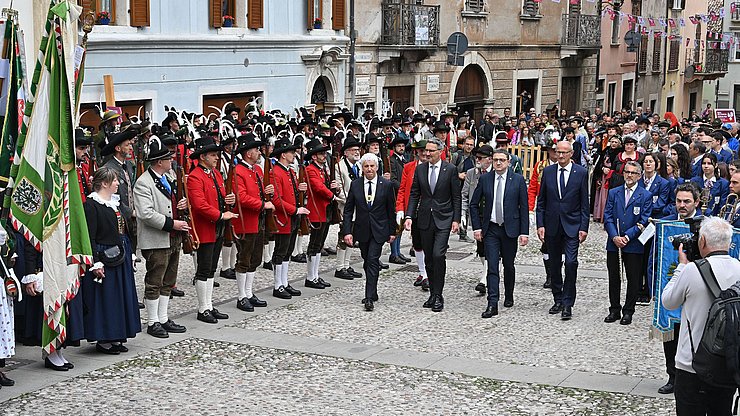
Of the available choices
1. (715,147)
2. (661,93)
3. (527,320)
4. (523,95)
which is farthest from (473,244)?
(661,93)

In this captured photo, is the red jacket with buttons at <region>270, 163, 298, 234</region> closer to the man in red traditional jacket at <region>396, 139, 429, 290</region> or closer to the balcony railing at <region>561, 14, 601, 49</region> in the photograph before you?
the man in red traditional jacket at <region>396, 139, 429, 290</region>

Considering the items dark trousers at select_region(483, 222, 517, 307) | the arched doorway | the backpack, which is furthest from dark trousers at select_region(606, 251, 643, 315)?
the arched doorway

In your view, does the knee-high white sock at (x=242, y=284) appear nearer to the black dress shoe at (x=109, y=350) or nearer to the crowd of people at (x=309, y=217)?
Result: the crowd of people at (x=309, y=217)

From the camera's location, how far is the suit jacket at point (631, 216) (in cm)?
1073

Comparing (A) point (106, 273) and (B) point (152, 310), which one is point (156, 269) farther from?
(A) point (106, 273)

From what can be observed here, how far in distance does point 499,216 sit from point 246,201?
8.85 ft

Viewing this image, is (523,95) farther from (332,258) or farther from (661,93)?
(332,258)

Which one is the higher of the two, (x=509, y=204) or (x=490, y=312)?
(x=509, y=204)

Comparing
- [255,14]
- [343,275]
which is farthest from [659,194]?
[255,14]

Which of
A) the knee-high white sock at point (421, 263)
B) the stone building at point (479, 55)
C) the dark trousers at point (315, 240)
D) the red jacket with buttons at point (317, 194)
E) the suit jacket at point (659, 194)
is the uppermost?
the stone building at point (479, 55)

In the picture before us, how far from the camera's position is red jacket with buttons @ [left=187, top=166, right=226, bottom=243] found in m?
10.5

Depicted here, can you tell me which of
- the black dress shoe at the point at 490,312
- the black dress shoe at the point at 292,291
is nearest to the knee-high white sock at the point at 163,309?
the black dress shoe at the point at 292,291

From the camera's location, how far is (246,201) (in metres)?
11.4

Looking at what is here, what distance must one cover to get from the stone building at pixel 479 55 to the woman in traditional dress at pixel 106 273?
1773cm
